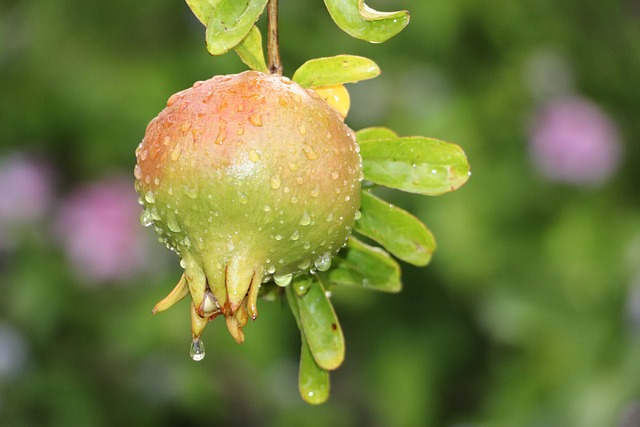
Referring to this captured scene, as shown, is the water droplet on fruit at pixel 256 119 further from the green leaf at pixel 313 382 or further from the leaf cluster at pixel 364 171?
the green leaf at pixel 313 382

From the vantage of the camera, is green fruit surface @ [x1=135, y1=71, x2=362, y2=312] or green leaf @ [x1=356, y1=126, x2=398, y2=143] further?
Result: green leaf @ [x1=356, y1=126, x2=398, y2=143]

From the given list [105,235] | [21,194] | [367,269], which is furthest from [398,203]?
[367,269]

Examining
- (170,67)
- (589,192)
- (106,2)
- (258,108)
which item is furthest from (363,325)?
(258,108)

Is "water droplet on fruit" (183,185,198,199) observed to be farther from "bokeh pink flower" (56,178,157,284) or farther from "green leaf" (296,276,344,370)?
"bokeh pink flower" (56,178,157,284)

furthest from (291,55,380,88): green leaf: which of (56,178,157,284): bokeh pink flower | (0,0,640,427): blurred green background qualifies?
(56,178,157,284): bokeh pink flower

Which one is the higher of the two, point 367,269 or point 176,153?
point 176,153

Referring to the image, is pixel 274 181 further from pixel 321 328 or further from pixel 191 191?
pixel 321 328

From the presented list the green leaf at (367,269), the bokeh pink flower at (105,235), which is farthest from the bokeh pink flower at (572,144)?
the green leaf at (367,269)

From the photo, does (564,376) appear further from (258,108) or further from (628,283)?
(258,108)
